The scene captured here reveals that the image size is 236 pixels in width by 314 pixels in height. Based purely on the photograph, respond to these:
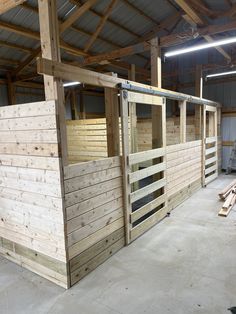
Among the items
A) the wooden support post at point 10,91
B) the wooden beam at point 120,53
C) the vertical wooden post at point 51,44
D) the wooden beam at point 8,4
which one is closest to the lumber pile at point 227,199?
the wooden beam at point 120,53

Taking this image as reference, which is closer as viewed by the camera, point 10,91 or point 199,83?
point 199,83

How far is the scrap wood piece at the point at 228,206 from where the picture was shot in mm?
4488

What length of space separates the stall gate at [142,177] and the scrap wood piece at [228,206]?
3.53ft

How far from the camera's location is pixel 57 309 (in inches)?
89.6

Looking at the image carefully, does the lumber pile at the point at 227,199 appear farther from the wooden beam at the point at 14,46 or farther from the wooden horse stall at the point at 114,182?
the wooden beam at the point at 14,46

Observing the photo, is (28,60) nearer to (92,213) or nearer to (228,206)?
(92,213)

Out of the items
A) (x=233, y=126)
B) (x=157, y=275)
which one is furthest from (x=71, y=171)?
(x=233, y=126)

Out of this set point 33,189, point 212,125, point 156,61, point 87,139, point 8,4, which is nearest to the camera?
point 33,189

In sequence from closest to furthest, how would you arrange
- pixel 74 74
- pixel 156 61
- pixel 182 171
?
pixel 74 74
pixel 156 61
pixel 182 171

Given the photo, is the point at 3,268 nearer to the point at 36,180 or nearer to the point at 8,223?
the point at 8,223

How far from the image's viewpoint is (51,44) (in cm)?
231

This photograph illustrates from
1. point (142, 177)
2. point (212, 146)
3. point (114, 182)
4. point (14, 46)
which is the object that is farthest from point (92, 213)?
point (14, 46)

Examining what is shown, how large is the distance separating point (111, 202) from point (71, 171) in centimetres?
92

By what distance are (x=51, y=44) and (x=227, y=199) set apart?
4.55 meters
